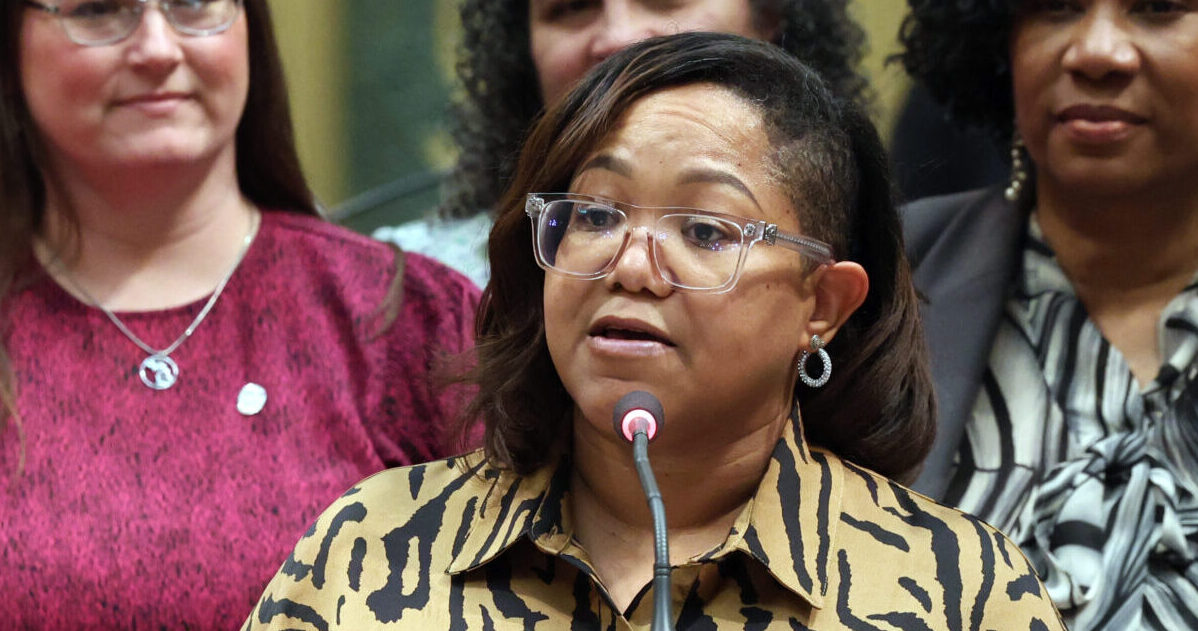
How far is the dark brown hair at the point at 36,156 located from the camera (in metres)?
2.75

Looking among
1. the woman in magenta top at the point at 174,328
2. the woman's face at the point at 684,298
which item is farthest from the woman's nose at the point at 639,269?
the woman in magenta top at the point at 174,328

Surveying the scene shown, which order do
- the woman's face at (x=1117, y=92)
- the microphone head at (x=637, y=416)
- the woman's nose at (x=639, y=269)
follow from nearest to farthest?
the microphone head at (x=637, y=416) → the woman's nose at (x=639, y=269) → the woman's face at (x=1117, y=92)

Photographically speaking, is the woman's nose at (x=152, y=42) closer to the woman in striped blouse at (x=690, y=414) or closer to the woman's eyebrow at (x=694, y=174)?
Result: the woman in striped blouse at (x=690, y=414)

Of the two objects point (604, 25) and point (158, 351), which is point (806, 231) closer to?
point (604, 25)

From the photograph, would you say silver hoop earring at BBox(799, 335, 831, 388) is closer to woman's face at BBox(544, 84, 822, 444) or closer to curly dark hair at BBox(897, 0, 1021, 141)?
woman's face at BBox(544, 84, 822, 444)

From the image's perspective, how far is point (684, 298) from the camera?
1.95 meters

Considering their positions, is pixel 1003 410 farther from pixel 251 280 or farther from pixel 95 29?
pixel 95 29

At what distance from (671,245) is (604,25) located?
1.15 metres

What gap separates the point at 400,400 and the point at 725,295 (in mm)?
963

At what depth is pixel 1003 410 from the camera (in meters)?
2.75

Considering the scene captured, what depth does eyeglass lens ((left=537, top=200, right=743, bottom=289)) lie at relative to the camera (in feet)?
6.40

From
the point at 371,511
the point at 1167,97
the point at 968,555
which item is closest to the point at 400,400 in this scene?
the point at 371,511

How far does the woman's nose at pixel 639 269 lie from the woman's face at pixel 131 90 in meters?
1.08

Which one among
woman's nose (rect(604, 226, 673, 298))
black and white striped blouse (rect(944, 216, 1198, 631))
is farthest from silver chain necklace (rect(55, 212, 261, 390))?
black and white striped blouse (rect(944, 216, 1198, 631))
